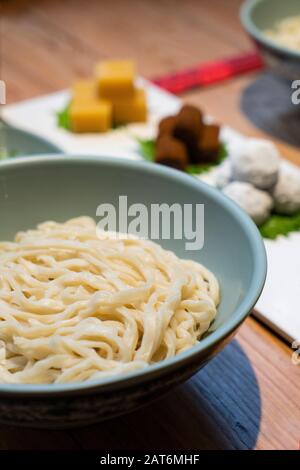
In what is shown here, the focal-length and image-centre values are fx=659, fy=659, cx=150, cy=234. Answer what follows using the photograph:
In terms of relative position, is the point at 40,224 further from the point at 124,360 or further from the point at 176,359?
the point at 176,359

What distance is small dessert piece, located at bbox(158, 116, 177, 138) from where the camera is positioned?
5.17 feet

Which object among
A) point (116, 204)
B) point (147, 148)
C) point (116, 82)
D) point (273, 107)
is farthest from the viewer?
point (273, 107)

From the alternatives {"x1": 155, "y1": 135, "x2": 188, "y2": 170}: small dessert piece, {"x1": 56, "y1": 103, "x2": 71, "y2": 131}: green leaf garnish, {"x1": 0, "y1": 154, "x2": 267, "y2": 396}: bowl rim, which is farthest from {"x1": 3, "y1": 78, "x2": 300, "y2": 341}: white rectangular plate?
{"x1": 0, "y1": 154, "x2": 267, "y2": 396}: bowl rim

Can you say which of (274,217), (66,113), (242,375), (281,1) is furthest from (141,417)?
(281,1)

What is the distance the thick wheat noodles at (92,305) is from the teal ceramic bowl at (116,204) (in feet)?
0.16

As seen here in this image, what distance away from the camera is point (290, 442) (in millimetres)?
889

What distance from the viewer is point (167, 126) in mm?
1588

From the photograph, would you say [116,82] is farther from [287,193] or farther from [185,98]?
[287,193]

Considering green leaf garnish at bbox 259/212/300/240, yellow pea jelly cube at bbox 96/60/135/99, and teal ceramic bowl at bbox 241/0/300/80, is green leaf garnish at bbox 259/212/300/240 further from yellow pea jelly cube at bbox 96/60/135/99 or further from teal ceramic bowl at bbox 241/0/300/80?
yellow pea jelly cube at bbox 96/60/135/99

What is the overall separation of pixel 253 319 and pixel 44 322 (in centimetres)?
40

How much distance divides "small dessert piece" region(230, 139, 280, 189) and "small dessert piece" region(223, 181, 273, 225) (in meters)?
0.02

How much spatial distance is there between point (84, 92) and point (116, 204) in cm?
74

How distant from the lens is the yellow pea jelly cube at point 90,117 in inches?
67.4

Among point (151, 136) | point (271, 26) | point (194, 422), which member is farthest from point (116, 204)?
point (271, 26)
